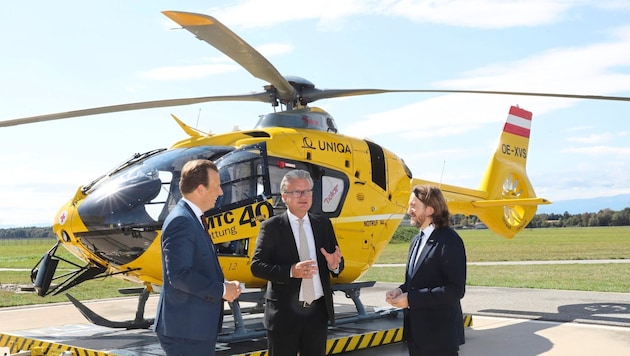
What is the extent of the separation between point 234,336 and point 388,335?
1836 millimetres

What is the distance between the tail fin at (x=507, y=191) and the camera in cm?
1119

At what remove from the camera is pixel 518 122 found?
1362 centimetres

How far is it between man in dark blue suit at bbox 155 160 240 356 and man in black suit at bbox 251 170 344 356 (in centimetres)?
74

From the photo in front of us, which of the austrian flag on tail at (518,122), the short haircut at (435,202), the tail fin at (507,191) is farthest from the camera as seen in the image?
the austrian flag on tail at (518,122)

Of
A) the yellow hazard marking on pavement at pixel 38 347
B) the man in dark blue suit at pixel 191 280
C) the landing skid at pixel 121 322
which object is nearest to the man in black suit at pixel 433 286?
the man in dark blue suit at pixel 191 280

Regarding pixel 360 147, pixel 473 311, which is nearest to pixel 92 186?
pixel 360 147

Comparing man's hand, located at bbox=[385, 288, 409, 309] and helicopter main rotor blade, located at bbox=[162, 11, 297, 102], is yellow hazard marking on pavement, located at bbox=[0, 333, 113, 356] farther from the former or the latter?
man's hand, located at bbox=[385, 288, 409, 309]

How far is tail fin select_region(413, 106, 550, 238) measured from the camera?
36.7ft

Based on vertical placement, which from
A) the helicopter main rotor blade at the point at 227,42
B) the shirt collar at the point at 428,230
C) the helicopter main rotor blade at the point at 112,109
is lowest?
the shirt collar at the point at 428,230

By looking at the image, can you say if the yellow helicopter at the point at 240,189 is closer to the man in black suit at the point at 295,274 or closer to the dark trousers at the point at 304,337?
the man in black suit at the point at 295,274

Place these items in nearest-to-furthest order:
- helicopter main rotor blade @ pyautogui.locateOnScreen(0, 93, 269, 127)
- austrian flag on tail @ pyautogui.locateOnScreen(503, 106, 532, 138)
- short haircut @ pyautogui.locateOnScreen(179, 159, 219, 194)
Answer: short haircut @ pyautogui.locateOnScreen(179, 159, 219, 194), helicopter main rotor blade @ pyautogui.locateOnScreen(0, 93, 269, 127), austrian flag on tail @ pyautogui.locateOnScreen(503, 106, 532, 138)

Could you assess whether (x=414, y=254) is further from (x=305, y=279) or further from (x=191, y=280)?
(x=191, y=280)

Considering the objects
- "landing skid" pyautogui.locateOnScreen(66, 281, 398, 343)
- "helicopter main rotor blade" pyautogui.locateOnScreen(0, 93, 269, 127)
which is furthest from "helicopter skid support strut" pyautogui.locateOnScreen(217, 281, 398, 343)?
"helicopter main rotor blade" pyautogui.locateOnScreen(0, 93, 269, 127)

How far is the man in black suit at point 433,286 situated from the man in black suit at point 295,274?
0.59 metres
